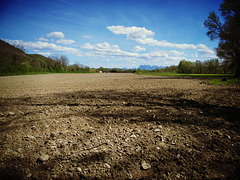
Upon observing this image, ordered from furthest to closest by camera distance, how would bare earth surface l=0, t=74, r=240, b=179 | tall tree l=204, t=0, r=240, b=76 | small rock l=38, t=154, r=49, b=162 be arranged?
1. tall tree l=204, t=0, r=240, b=76
2. small rock l=38, t=154, r=49, b=162
3. bare earth surface l=0, t=74, r=240, b=179

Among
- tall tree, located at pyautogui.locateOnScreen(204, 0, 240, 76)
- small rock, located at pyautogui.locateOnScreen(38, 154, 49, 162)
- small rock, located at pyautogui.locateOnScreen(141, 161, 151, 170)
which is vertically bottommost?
small rock, located at pyautogui.locateOnScreen(38, 154, 49, 162)

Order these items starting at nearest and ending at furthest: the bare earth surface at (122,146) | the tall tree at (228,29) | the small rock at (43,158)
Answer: the bare earth surface at (122,146) < the small rock at (43,158) < the tall tree at (228,29)

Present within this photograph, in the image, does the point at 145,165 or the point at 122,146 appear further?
the point at 122,146

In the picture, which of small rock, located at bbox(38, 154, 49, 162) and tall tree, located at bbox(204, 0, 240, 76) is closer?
small rock, located at bbox(38, 154, 49, 162)

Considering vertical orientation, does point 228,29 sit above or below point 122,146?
above

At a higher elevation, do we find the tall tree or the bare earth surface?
the tall tree

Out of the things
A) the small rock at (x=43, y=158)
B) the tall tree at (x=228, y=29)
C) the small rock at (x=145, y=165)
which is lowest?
the small rock at (x=43, y=158)

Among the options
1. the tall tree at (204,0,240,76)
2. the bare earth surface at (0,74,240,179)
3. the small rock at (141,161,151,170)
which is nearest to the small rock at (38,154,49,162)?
the bare earth surface at (0,74,240,179)

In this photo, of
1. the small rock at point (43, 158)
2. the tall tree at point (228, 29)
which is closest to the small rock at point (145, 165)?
the small rock at point (43, 158)

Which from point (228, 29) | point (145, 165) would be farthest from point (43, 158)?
point (228, 29)

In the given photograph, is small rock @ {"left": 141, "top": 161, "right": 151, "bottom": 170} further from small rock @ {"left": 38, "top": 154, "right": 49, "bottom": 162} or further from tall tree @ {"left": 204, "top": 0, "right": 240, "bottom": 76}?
tall tree @ {"left": 204, "top": 0, "right": 240, "bottom": 76}

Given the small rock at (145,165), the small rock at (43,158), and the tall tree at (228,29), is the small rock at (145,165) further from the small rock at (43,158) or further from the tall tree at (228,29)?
the tall tree at (228,29)

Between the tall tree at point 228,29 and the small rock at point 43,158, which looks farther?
the tall tree at point 228,29

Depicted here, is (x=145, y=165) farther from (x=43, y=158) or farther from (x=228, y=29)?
(x=228, y=29)
